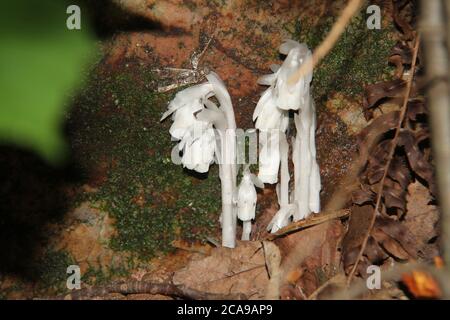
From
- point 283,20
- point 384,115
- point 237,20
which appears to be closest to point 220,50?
point 237,20

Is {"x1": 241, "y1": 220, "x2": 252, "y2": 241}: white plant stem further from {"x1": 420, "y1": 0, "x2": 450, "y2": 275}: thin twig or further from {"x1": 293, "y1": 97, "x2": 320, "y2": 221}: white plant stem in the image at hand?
{"x1": 420, "y1": 0, "x2": 450, "y2": 275}: thin twig

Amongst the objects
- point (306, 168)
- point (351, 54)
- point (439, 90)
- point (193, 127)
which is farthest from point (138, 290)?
point (439, 90)

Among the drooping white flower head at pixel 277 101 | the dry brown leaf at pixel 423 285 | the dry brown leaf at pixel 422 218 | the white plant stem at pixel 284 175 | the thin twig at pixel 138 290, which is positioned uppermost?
the drooping white flower head at pixel 277 101

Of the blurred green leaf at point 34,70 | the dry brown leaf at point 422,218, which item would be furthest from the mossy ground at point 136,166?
the blurred green leaf at point 34,70

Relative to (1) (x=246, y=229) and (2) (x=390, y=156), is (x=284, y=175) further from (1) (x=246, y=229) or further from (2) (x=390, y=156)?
(2) (x=390, y=156)

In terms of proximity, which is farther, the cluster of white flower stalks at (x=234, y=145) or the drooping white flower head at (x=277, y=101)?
the cluster of white flower stalks at (x=234, y=145)

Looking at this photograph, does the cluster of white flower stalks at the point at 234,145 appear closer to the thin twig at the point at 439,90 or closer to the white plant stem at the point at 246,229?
the white plant stem at the point at 246,229

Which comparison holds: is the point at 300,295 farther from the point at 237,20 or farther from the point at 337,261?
the point at 237,20
